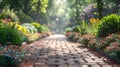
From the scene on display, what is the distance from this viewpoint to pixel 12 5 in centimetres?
2750

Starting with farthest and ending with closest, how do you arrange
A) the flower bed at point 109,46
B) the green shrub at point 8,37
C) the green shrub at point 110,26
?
the green shrub at point 110,26 → the green shrub at point 8,37 → the flower bed at point 109,46

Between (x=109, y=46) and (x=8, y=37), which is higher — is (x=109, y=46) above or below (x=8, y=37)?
below

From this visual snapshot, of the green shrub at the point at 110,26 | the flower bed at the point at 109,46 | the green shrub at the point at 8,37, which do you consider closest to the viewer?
the flower bed at the point at 109,46

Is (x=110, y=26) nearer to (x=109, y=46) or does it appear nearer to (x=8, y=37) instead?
(x=109, y=46)

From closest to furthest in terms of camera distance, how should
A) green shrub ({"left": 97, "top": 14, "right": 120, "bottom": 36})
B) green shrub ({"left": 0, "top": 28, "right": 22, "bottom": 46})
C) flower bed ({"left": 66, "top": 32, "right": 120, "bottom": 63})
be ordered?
flower bed ({"left": 66, "top": 32, "right": 120, "bottom": 63}) → green shrub ({"left": 0, "top": 28, "right": 22, "bottom": 46}) → green shrub ({"left": 97, "top": 14, "right": 120, "bottom": 36})

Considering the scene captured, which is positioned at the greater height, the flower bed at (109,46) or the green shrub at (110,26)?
the green shrub at (110,26)

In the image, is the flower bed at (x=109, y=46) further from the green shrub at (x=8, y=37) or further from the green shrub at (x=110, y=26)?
the green shrub at (x=8, y=37)

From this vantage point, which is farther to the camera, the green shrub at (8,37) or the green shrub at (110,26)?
the green shrub at (110,26)

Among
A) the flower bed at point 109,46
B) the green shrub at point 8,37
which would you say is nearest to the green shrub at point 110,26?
the flower bed at point 109,46

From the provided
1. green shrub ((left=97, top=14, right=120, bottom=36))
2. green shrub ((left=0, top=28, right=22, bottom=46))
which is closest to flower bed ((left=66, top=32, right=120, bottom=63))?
green shrub ((left=97, top=14, right=120, bottom=36))

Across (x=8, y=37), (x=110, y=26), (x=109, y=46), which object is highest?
(x=8, y=37)

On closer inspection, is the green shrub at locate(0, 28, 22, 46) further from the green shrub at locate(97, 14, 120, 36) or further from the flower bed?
the green shrub at locate(97, 14, 120, 36)

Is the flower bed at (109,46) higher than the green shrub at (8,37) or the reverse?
the reverse

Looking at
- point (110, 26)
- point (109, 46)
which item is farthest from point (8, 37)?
point (110, 26)
